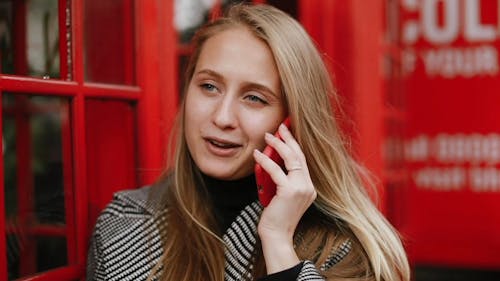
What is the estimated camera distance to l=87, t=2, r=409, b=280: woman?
5.58ft

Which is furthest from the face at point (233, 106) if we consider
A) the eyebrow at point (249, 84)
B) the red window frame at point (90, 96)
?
the red window frame at point (90, 96)

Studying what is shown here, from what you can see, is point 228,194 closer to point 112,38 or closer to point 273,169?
point 273,169

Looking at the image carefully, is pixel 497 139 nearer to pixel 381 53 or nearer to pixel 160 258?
pixel 381 53

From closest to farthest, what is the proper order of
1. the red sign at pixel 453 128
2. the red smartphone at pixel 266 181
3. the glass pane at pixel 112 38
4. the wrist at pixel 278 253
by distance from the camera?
the wrist at pixel 278 253
the red smartphone at pixel 266 181
the glass pane at pixel 112 38
the red sign at pixel 453 128

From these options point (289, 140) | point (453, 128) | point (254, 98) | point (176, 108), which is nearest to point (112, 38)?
point (176, 108)

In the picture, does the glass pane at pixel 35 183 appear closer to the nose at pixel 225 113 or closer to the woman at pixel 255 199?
the woman at pixel 255 199

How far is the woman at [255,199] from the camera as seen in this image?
67.0 inches

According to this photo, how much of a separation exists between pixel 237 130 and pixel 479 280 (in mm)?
3981

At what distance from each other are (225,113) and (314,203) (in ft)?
1.20

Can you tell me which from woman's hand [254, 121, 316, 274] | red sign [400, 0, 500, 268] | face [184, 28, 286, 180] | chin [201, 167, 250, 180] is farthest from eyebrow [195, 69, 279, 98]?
red sign [400, 0, 500, 268]

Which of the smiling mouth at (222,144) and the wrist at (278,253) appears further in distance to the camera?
the smiling mouth at (222,144)

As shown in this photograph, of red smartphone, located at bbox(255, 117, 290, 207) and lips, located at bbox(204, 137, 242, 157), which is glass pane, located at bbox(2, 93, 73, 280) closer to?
lips, located at bbox(204, 137, 242, 157)

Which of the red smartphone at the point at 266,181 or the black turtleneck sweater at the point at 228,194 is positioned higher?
the red smartphone at the point at 266,181

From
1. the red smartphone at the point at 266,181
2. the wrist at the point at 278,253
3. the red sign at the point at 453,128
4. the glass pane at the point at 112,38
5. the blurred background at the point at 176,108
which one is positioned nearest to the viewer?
the wrist at the point at 278,253
